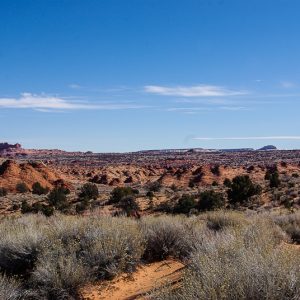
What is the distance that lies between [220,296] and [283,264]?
0.93 meters

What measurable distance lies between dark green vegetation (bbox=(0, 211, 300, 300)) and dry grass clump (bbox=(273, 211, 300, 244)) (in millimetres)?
670

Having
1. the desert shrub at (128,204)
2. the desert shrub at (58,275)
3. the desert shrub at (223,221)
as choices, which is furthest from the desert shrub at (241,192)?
the desert shrub at (58,275)

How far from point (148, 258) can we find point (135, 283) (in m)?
1.81

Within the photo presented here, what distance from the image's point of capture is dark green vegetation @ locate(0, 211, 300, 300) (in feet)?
16.8

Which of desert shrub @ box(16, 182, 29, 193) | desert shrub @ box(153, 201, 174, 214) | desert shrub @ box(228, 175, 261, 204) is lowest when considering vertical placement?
desert shrub @ box(16, 182, 29, 193)

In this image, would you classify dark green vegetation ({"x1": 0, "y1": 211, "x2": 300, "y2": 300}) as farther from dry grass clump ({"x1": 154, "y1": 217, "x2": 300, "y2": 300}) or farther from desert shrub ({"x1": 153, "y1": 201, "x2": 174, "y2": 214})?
desert shrub ({"x1": 153, "y1": 201, "x2": 174, "y2": 214})

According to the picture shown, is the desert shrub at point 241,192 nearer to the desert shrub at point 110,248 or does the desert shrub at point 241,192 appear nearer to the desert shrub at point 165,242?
the desert shrub at point 165,242

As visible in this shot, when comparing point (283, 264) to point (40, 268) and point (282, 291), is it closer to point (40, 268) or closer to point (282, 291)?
point (282, 291)

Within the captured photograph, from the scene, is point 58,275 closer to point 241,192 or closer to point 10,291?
point 10,291

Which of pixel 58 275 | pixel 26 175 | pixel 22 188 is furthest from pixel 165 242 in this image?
pixel 26 175

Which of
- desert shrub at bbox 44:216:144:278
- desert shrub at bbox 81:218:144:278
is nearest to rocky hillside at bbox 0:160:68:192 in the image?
desert shrub at bbox 44:216:144:278

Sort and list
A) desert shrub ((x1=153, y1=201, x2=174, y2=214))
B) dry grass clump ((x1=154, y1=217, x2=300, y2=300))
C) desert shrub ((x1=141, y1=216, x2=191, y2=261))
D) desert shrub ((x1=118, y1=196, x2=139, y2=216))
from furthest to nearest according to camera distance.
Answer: desert shrub ((x1=118, y1=196, x2=139, y2=216))
desert shrub ((x1=153, y1=201, x2=174, y2=214))
desert shrub ((x1=141, y1=216, x2=191, y2=261))
dry grass clump ((x1=154, y1=217, x2=300, y2=300))

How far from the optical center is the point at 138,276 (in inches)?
364

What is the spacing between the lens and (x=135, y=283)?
28.8 ft
